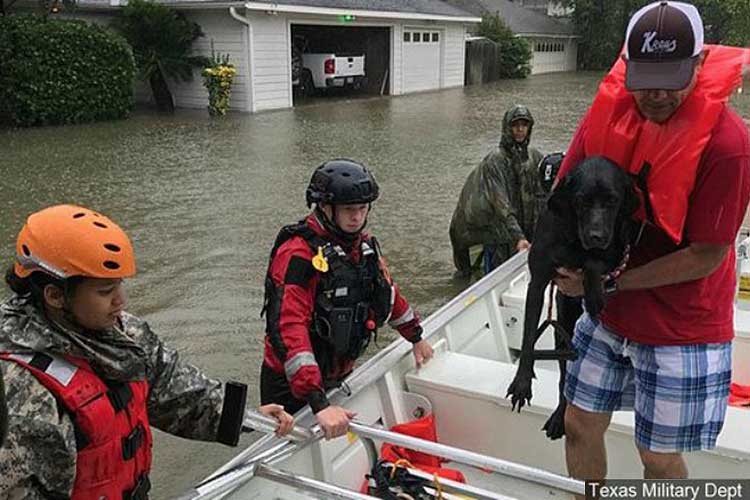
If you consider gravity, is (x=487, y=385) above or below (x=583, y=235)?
below

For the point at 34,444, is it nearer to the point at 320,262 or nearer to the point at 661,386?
the point at 320,262

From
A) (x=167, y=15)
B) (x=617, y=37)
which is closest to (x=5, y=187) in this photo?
(x=167, y=15)

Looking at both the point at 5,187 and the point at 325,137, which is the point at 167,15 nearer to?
the point at 325,137

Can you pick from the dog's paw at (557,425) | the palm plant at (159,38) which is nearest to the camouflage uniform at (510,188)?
the dog's paw at (557,425)

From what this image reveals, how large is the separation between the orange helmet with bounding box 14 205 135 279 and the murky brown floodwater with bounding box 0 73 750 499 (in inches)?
99.6

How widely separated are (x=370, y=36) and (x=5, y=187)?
15551mm

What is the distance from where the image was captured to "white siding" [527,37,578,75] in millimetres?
36000

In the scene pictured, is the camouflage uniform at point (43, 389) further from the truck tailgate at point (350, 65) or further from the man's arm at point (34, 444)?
the truck tailgate at point (350, 65)

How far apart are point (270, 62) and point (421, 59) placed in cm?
773

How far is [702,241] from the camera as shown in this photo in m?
1.92

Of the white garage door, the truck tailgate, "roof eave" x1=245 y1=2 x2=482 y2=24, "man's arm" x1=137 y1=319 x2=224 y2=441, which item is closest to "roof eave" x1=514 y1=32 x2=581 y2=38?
"roof eave" x1=245 y1=2 x2=482 y2=24

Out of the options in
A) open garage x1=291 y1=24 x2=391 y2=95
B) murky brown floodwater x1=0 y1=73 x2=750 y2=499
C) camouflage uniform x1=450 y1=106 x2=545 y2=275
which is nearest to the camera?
camouflage uniform x1=450 y1=106 x2=545 y2=275

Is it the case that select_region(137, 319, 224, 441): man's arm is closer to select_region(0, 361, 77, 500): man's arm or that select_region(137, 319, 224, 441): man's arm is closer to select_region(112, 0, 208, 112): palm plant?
select_region(0, 361, 77, 500): man's arm

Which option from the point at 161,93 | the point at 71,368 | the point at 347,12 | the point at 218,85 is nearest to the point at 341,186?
the point at 71,368
